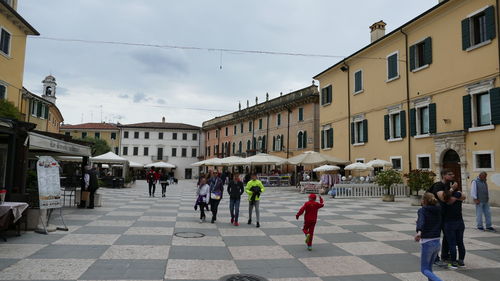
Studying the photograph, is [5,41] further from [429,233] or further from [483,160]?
[483,160]

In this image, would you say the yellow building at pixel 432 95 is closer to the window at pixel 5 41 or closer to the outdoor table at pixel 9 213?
the outdoor table at pixel 9 213

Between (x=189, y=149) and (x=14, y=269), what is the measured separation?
206 feet

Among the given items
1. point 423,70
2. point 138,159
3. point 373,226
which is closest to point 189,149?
point 138,159

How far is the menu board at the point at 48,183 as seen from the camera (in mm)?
8484

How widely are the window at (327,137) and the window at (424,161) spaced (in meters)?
9.80

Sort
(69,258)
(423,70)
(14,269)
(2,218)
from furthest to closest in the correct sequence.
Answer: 1. (423,70)
2. (2,218)
3. (69,258)
4. (14,269)

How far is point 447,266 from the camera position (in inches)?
241

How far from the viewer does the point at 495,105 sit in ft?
51.4

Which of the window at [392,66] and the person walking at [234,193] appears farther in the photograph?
the window at [392,66]

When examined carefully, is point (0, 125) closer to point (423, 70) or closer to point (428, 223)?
point (428, 223)

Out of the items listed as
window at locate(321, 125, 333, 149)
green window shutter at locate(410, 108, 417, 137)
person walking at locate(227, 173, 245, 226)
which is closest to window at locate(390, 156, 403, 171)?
green window shutter at locate(410, 108, 417, 137)

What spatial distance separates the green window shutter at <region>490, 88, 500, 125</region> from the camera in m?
15.5

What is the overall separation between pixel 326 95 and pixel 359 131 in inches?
223

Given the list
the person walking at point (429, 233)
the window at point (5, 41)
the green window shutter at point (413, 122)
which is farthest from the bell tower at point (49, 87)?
the person walking at point (429, 233)
